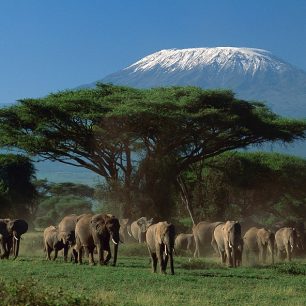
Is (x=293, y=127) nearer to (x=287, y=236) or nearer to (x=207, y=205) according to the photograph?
(x=207, y=205)

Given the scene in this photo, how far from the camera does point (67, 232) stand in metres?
26.8

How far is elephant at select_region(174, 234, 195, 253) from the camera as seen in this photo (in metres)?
34.8

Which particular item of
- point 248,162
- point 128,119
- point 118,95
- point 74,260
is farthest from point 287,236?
point 248,162

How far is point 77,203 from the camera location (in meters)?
76.2

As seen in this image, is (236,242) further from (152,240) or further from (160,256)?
(160,256)

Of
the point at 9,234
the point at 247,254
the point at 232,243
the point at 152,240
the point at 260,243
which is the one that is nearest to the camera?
the point at 152,240

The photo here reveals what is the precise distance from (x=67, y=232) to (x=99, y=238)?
9.42ft

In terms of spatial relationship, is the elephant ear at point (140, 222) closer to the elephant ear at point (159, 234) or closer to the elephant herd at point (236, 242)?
the elephant herd at point (236, 242)

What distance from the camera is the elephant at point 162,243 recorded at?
2122 cm

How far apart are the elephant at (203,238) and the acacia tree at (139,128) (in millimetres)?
7616

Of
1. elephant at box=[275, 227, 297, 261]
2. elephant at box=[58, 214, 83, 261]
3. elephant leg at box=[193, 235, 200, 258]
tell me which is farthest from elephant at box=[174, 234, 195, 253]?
elephant at box=[58, 214, 83, 261]

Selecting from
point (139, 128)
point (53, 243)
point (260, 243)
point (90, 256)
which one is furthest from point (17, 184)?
point (90, 256)

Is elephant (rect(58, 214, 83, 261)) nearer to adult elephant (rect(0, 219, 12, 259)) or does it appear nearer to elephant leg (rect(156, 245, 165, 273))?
adult elephant (rect(0, 219, 12, 259))

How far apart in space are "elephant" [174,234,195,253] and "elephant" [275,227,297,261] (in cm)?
442
